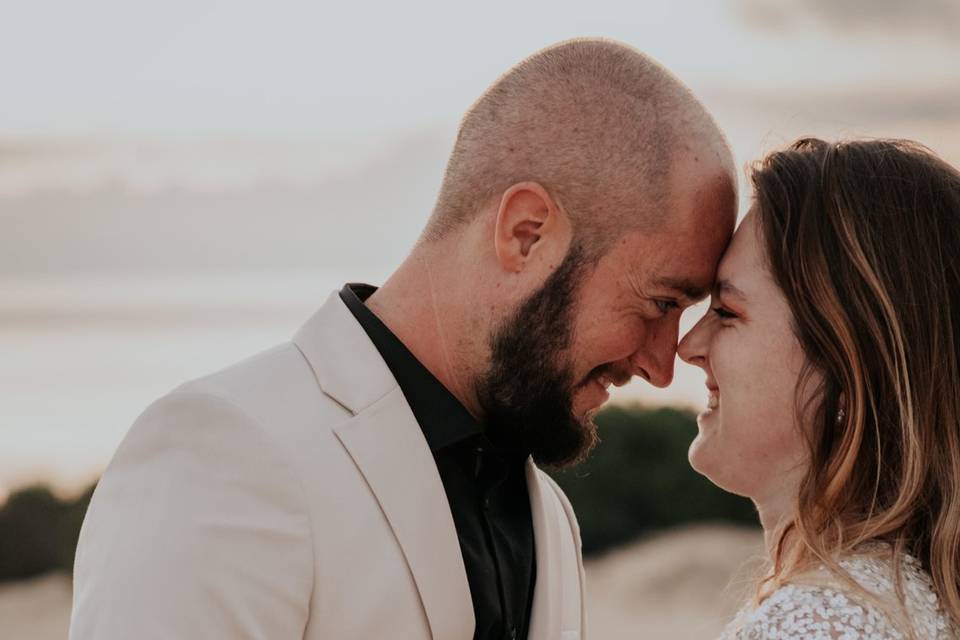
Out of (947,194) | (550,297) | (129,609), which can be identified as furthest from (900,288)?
(129,609)

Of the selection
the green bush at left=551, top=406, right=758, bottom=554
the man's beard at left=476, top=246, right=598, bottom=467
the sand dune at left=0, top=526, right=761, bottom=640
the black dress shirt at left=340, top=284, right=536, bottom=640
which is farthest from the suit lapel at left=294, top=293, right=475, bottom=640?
the sand dune at left=0, top=526, right=761, bottom=640

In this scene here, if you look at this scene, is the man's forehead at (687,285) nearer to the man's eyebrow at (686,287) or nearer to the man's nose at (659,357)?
the man's eyebrow at (686,287)

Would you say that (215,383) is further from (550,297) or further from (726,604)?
(726,604)

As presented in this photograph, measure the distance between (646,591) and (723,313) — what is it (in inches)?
497

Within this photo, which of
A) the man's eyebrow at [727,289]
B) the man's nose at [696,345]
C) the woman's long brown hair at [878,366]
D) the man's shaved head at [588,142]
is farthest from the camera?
the man's shaved head at [588,142]

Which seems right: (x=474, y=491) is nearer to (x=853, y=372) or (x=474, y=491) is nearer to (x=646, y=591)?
(x=853, y=372)

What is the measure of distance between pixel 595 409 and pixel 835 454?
0.80m

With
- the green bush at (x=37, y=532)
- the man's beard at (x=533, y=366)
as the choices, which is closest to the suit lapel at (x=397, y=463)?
the man's beard at (x=533, y=366)

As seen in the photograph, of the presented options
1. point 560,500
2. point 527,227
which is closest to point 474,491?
point 560,500

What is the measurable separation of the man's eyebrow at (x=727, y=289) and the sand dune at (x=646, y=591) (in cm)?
922

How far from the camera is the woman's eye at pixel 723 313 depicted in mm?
3275

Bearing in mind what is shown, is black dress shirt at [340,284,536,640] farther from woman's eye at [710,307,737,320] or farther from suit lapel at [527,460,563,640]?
woman's eye at [710,307,737,320]

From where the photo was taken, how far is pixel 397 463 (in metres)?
3.12

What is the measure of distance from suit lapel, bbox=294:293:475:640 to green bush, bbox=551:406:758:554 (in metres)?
8.08
